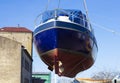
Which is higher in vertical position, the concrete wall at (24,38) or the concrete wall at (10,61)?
the concrete wall at (24,38)

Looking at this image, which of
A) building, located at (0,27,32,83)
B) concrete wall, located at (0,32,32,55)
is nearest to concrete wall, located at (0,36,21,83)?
building, located at (0,27,32,83)

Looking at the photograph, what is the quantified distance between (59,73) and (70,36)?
2656 mm

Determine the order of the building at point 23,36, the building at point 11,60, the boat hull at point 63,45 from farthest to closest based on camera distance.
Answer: the building at point 23,36, the building at point 11,60, the boat hull at point 63,45

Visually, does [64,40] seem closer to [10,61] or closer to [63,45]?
[63,45]

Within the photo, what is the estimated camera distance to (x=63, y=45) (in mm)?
29859

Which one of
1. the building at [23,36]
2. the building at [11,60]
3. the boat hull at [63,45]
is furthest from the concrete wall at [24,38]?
the boat hull at [63,45]

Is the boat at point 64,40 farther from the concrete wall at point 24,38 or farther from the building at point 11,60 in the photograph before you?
the concrete wall at point 24,38

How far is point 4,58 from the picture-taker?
2395 inches

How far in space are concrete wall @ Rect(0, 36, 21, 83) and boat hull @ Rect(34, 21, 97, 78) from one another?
28876mm

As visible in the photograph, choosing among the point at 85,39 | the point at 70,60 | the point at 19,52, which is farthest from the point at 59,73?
the point at 19,52

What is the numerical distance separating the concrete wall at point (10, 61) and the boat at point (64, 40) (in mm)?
28446

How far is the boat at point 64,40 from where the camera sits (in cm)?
2975

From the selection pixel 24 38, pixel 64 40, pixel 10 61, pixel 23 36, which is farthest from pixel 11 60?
pixel 64 40

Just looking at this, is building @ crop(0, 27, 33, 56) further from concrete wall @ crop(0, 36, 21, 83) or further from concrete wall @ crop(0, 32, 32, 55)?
concrete wall @ crop(0, 36, 21, 83)
